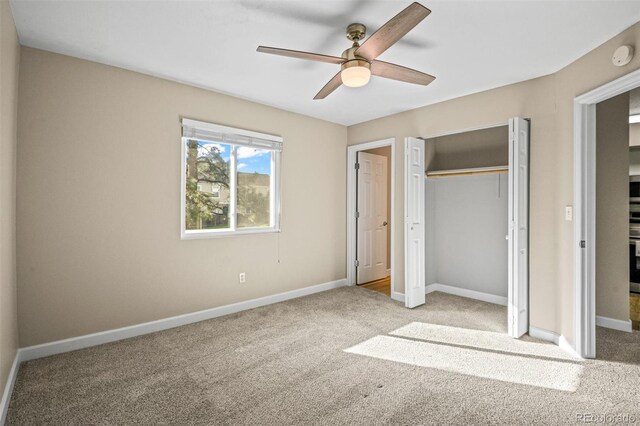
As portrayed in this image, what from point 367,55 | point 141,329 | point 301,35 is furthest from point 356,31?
point 141,329

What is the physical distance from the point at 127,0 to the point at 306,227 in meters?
3.17

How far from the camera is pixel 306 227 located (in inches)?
182

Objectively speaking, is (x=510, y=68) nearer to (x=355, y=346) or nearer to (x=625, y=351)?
(x=625, y=351)

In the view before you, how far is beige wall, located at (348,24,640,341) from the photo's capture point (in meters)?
2.76

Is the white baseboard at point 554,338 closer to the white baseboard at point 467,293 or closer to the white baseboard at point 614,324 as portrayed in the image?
the white baseboard at point 614,324

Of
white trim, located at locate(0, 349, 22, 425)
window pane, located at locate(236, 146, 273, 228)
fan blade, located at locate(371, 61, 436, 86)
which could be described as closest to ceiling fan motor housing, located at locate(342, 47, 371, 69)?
fan blade, located at locate(371, 61, 436, 86)

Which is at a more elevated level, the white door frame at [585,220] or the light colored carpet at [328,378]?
the white door frame at [585,220]

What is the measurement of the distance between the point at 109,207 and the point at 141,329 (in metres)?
1.21

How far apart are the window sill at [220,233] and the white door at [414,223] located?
1.70 m

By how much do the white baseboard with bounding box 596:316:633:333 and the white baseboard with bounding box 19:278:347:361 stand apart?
131 inches

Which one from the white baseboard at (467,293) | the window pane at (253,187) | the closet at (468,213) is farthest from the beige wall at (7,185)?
the white baseboard at (467,293)

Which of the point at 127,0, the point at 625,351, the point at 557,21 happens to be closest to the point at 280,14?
the point at 127,0

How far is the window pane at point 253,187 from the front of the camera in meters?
4.00

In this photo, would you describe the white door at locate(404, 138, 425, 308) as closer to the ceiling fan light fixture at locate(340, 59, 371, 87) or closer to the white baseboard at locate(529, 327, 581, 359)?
the white baseboard at locate(529, 327, 581, 359)
